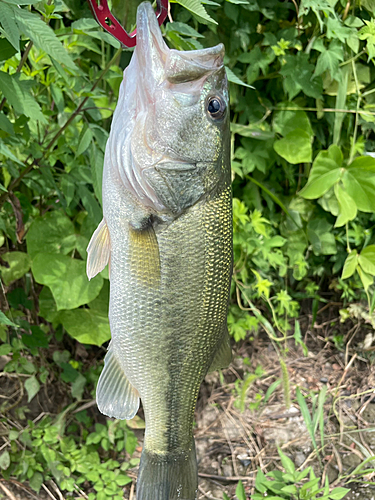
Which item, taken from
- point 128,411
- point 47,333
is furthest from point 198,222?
point 47,333

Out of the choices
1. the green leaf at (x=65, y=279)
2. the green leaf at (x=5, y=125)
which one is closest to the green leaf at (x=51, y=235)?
the green leaf at (x=65, y=279)

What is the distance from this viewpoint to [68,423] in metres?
1.79

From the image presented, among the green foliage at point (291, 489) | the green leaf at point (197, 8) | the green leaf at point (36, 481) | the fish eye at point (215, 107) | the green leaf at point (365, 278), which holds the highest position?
the green leaf at point (197, 8)

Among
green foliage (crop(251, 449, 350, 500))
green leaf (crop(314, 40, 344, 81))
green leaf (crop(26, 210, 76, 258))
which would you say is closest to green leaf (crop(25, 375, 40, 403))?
green leaf (crop(26, 210, 76, 258))

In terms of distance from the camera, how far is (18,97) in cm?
87

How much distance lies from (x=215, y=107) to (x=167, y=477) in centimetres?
74

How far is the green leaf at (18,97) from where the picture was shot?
0.86m

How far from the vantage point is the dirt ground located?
1.95 metres

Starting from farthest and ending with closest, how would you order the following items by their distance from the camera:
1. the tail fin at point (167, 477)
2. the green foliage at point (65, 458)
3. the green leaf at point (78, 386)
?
the green leaf at point (78, 386) → the green foliage at point (65, 458) → the tail fin at point (167, 477)

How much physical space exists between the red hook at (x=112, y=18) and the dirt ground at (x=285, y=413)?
1.50 metres

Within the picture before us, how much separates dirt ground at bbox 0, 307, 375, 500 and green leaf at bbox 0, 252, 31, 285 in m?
0.64

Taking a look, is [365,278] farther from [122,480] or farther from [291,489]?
[122,480]

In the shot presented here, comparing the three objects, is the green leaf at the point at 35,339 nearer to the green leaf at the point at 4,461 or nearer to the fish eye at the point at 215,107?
the green leaf at the point at 4,461

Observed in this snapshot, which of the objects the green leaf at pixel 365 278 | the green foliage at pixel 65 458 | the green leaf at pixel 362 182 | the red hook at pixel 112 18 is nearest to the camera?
the red hook at pixel 112 18
